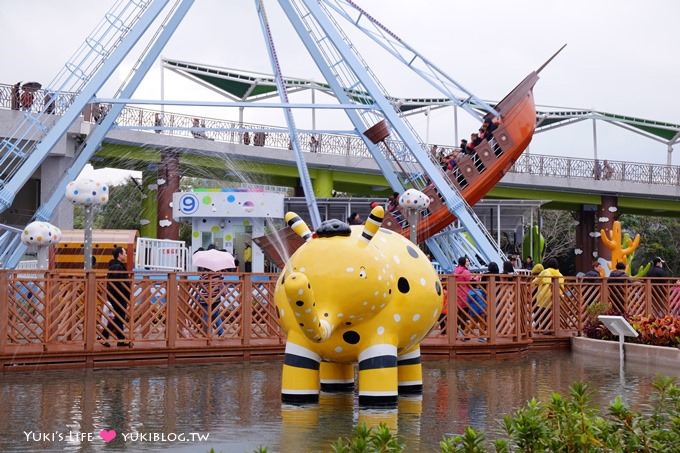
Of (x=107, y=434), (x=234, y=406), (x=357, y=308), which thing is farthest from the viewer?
(x=234, y=406)

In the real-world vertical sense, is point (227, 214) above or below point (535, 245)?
above

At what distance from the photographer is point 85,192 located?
1487 cm

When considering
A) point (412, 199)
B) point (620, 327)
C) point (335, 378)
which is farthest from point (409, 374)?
point (412, 199)

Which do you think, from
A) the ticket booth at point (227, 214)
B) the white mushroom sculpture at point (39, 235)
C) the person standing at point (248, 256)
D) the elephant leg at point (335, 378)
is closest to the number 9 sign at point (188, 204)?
the ticket booth at point (227, 214)

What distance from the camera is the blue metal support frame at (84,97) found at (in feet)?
62.3

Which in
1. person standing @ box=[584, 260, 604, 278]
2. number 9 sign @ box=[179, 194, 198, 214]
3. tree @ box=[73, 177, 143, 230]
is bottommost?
person standing @ box=[584, 260, 604, 278]

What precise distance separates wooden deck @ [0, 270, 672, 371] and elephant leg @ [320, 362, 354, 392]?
439 cm

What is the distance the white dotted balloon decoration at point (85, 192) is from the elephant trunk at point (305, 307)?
A: 278 inches

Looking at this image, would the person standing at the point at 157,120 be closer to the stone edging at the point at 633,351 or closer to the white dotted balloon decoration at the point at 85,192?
the white dotted balloon decoration at the point at 85,192

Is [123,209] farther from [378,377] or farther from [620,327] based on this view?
[378,377]

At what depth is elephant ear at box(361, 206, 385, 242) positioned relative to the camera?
9.45 m

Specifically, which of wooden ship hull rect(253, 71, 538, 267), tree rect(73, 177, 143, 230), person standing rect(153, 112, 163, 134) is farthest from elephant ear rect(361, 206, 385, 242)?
tree rect(73, 177, 143, 230)

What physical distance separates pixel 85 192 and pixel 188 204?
9.49 m

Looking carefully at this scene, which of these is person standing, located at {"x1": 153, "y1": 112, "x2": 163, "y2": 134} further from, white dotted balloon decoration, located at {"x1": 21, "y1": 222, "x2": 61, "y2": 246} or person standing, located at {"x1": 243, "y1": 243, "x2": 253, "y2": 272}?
Result: white dotted balloon decoration, located at {"x1": 21, "y1": 222, "x2": 61, "y2": 246}
